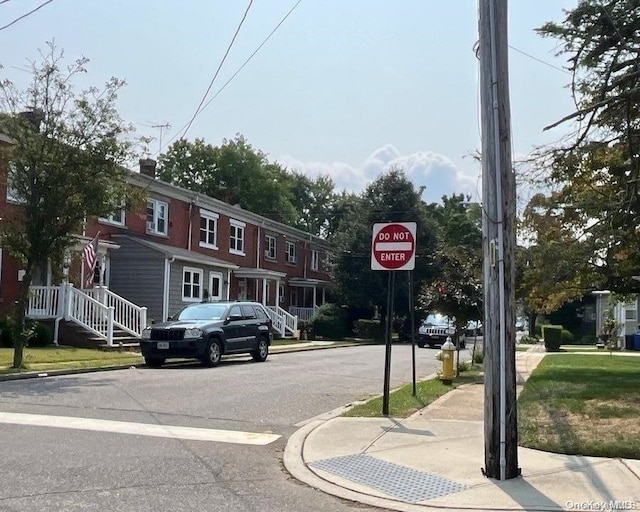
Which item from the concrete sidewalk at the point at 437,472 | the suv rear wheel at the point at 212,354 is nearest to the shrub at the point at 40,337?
the suv rear wheel at the point at 212,354

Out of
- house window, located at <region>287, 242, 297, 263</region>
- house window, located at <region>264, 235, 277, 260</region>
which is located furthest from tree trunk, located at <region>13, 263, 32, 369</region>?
house window, located at <region>287, 242, 297, 263</region>

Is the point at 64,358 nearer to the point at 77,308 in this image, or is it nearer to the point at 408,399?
the point at 77,308

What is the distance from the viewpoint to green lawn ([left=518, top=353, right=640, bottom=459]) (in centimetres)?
802

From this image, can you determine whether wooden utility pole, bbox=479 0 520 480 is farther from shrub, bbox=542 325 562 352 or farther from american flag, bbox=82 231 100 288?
shrub, bbox=542 325 562 352

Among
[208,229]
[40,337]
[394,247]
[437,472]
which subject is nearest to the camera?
[437,472]

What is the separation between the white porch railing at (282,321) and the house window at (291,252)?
29.0 ft

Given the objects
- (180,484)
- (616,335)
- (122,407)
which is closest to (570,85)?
(122,407)

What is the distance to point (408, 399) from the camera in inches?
476

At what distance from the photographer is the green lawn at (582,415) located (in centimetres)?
802

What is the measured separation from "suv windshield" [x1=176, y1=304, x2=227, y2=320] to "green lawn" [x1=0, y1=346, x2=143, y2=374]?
5.60 ft

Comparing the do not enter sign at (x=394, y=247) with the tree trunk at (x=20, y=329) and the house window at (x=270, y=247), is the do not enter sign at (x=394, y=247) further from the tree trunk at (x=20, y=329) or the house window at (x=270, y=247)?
the house window at (x=270, y=247)

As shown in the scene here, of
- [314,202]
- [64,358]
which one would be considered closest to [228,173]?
[314,202]

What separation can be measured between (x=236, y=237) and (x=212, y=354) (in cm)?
2094

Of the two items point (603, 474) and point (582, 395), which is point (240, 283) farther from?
point (603, 474)
